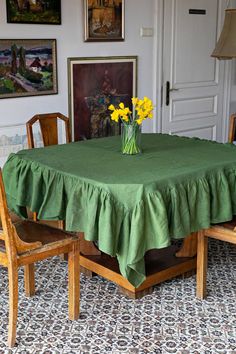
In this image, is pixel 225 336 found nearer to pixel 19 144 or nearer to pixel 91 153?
pixel 91 153

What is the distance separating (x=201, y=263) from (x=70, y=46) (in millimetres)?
Answer: 2458

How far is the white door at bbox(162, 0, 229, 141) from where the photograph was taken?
17.3ft

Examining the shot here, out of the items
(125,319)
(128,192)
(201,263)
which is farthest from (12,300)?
(201,263)

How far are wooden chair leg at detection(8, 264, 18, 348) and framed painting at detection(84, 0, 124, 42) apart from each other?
2.75 meters

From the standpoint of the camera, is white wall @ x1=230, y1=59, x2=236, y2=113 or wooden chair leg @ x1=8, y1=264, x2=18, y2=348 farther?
white wall @ x1=230, y1=59, x2=236, y2=113

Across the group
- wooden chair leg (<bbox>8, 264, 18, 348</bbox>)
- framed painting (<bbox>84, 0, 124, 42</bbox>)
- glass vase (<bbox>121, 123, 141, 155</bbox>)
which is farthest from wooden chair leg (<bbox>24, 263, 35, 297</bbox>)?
framed painting (<bbox>84, 0, 124, 42</bbox>)

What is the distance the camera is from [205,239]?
294 centimetres

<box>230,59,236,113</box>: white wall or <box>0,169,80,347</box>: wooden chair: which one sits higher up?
<box>230,59,236,113</box>: white wall

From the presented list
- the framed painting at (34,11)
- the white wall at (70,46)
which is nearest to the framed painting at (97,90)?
the white wall at (70,46)

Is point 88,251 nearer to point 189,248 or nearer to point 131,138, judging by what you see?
point 189,248

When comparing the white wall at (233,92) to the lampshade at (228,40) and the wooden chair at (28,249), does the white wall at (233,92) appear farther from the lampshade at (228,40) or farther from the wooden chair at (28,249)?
the wooden chair at (28,249)

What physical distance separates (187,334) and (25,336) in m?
0.80

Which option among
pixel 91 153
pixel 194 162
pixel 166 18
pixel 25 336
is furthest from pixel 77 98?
pixel 25 336

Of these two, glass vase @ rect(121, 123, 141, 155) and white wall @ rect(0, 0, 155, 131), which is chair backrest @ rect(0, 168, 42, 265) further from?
white wall @ rect(0, 0, 155, 131)
